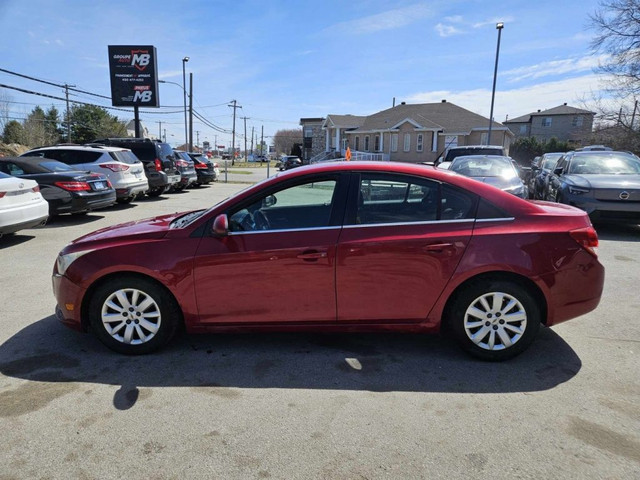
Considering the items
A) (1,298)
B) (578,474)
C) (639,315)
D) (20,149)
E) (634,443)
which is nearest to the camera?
(578,474)

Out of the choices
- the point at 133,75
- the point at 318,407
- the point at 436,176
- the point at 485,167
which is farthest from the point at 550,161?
the point at 133,75

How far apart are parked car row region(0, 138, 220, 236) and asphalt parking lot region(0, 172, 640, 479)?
154 inches

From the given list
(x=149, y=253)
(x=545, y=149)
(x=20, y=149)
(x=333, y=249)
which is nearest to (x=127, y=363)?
(x=149, y=253)

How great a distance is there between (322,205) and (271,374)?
144 centimetres

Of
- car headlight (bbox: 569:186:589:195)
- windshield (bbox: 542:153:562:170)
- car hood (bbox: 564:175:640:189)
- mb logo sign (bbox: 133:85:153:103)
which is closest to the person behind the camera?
car hood (bbox: 564:175:640:189)

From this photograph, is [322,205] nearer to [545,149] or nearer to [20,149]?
[20,149]

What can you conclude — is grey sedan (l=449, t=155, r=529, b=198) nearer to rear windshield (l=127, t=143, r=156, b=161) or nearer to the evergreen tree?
rear windshield (l=127, t=143, r=156, b=161)

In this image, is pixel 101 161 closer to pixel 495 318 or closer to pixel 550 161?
pixel 495 318

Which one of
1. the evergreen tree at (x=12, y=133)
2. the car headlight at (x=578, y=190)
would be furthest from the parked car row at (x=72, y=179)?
the evergreen tree at (x=12, y=133)

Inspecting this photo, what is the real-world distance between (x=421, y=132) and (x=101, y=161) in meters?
32.8

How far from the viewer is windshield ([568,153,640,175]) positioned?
9945mm

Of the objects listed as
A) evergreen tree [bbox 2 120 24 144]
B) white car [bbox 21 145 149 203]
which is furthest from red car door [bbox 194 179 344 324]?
evergreen tree [bbox 2 120 24 144]

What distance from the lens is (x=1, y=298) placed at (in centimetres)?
507

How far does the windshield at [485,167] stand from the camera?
10203mm
